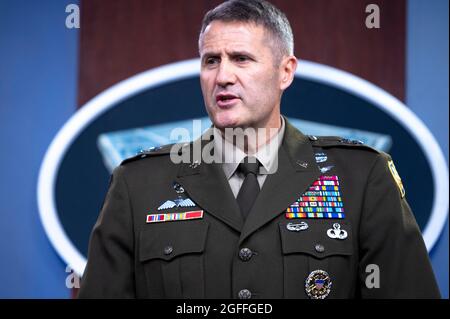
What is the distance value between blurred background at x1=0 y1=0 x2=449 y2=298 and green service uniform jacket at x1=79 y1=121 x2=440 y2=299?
941 mm

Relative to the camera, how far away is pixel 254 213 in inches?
58.2

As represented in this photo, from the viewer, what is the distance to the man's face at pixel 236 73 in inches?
59.6

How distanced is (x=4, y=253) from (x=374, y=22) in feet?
5.63

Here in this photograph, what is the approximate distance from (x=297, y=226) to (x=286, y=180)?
4.9 inches

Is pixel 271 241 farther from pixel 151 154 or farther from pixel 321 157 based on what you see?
pixel 151 154

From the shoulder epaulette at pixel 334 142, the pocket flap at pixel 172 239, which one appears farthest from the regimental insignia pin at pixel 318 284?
the shoulder epaulette at pixel 334 142

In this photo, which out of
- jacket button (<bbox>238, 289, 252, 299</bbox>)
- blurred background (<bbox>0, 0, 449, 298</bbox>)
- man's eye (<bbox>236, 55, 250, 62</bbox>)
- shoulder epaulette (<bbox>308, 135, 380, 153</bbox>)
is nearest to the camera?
jacket button (<bbox>238, 289, 252, 299</bbox>)

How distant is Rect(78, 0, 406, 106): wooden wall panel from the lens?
2539 mm

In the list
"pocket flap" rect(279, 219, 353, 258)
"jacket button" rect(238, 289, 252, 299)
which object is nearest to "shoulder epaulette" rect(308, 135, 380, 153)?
"pocket flap" rect(279, 219, 353, 258)

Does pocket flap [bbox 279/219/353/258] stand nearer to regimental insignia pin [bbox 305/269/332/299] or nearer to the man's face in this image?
regimental insignia pin [bbox 305/269/332/299]

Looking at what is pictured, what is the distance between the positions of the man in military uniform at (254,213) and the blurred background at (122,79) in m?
0.90

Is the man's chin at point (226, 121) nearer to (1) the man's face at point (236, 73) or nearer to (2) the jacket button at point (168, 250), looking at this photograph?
(1) the man's face at point (236, 73)

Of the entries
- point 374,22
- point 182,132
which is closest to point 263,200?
point 182,132

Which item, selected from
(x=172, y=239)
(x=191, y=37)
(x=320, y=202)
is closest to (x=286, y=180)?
(x=320, y=202)
